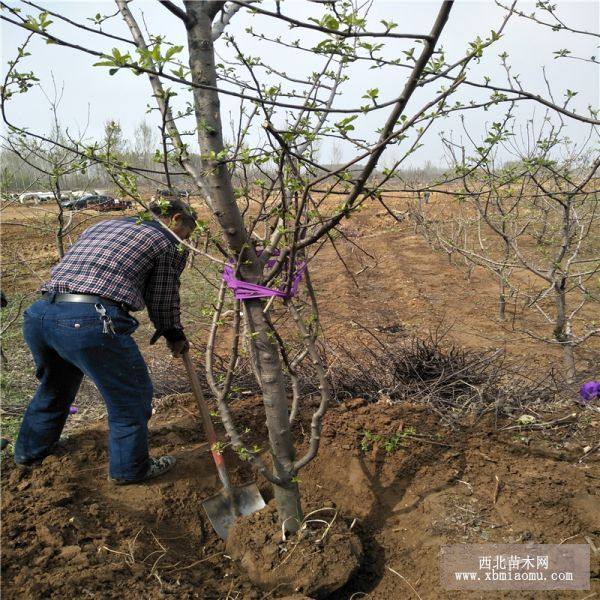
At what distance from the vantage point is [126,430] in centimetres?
283

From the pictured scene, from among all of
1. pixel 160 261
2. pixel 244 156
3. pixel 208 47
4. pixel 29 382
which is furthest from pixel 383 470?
pixel 29 382

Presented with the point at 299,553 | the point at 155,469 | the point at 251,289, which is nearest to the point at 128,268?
the point at 251,289

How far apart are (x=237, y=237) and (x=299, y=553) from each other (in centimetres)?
144

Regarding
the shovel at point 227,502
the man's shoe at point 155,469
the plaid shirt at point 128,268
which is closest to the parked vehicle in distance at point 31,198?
the plaid shirt at point 128,268

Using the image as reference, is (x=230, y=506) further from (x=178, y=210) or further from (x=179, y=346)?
(x=178, y=210)

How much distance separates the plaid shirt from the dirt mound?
1.22 metres

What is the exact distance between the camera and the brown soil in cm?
222

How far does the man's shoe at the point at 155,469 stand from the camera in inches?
113

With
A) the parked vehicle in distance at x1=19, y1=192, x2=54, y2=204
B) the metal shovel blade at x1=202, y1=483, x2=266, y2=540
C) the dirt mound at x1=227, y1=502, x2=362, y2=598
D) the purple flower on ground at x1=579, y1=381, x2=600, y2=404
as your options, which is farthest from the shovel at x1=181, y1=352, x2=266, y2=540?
the parked vehicle in distance at x1=19, y1=192, x2=54, y2=204

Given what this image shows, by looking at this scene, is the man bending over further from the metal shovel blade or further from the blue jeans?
the metal shovel blade

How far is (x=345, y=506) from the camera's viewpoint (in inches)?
111

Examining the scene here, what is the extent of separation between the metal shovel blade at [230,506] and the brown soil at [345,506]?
0.25 ft

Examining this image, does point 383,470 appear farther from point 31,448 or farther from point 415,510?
point 31,448

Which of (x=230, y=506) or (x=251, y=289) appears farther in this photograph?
(x=230, y=506)
